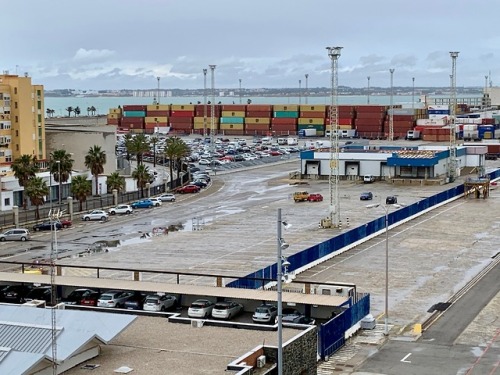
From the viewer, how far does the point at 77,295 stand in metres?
42.2

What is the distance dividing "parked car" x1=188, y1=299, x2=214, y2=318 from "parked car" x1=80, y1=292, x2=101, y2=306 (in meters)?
4.66

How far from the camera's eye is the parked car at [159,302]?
40.0 metres

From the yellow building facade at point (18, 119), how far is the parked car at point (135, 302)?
61357mm

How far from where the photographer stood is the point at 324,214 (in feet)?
282

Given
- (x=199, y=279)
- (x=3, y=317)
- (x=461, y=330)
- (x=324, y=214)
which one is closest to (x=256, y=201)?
(x=324, y=214)

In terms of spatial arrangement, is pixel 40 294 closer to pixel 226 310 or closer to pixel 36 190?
pixel 226 310

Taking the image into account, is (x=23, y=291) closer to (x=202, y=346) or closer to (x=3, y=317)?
(x=3, y=317)

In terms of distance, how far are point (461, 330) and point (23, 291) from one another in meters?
21.0

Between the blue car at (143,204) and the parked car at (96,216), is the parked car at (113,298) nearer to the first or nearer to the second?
the parked car at (96,216)

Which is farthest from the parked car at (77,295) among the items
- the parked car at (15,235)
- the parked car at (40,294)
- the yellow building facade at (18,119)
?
the yellow building facade at (18,119)

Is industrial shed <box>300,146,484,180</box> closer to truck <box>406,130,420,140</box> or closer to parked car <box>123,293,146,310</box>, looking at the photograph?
truck <box>406,130,420,140</box>

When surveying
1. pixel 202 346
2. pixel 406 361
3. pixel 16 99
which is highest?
pixel 16 99

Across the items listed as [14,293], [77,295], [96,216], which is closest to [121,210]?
[96,216]

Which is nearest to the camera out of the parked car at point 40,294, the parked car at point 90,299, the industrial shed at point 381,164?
the parked car at point 90,299
